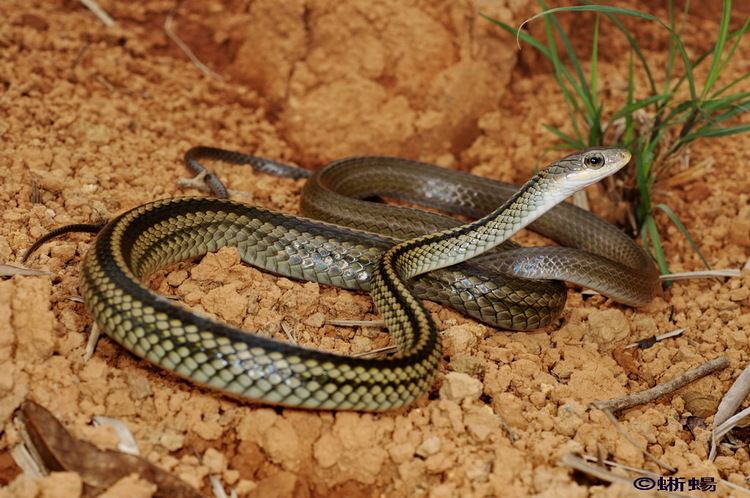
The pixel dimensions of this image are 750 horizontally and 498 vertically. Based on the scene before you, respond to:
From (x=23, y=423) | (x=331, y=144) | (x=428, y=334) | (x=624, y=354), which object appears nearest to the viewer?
(x=23, y=423)

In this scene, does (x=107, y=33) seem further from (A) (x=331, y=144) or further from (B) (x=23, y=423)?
(B) (x=23, y=423)

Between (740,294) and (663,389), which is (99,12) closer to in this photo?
(663,389)

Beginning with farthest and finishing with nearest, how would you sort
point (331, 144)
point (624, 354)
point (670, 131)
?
point (331, 144)
point (670, 131)
point (624, 354)

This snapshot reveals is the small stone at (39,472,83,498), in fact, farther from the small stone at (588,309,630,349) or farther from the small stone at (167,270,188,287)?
the small stone at (588,309,630,349)

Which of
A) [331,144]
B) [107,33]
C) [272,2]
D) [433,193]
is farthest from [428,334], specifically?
[107,33]

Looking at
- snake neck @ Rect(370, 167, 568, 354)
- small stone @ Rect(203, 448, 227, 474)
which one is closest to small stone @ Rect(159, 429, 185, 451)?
small stone @ Rect(203, 448, 227, 474)

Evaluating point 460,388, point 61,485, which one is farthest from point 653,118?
point 61,485

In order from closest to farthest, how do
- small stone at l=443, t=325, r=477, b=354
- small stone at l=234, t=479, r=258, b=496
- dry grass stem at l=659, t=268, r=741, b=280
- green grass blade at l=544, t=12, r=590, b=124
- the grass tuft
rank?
small stone at l=234, t=479, r=258, b=496
small stone at l=443, t=325, r=477, b=354
the grass tuft
dry grass stem at l=659, t=268, r=741, b=280
green grass blade at l=544, t=12, r=590, b=124
